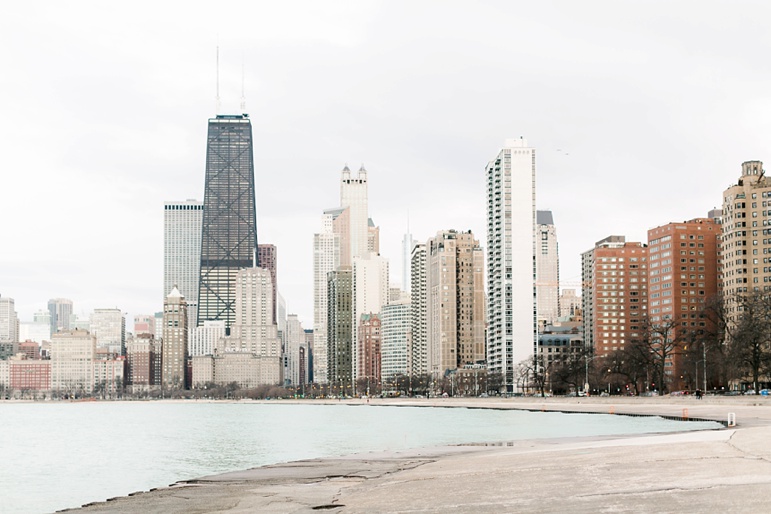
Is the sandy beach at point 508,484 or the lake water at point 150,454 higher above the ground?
the sandy beach at point 508,484

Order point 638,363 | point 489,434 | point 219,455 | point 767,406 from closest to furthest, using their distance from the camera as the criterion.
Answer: point 219,455 → point 489,434 → point 767,406 → point 638,363

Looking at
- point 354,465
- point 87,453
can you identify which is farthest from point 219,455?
Answer: point 354,465

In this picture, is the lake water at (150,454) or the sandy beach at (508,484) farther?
the lake water at (150,454)

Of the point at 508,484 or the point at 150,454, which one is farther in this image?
the point at 150,454

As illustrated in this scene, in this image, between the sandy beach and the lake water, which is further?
the lake water

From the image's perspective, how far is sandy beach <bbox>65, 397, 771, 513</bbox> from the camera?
22.2 metres

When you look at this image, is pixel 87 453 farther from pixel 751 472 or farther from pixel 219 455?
pixel 751 472

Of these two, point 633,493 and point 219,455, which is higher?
point 633,493

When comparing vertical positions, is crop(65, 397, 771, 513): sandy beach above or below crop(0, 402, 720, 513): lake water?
above

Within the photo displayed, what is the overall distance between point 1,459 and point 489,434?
131ft

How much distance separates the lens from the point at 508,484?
2875 cm

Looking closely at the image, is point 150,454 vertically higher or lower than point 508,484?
lower

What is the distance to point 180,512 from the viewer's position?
2939 cm

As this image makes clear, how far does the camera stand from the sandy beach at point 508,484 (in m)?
22.2
